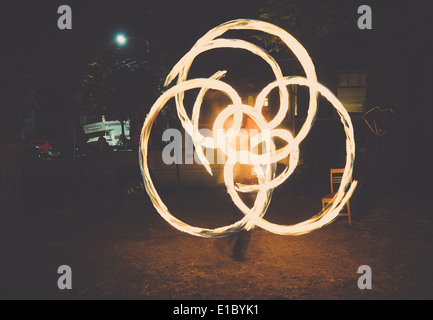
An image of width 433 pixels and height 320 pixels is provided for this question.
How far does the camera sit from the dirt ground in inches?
195

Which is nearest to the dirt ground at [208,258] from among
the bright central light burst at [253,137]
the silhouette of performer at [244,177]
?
the silhouette of performer at [244,177]

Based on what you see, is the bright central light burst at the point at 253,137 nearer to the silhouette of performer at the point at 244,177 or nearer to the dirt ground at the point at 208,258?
the silhouette of performer at the point at 244,177

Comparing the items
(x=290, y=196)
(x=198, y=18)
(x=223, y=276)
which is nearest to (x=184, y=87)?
(x=223, y=276)

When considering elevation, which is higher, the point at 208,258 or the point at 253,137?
the point at 253,137

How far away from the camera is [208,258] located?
20.3ft

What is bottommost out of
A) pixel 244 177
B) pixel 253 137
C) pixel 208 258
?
pixel 208 258

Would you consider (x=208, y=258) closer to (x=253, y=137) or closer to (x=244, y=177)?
(x=244, y=177)

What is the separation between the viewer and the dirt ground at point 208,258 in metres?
4.95

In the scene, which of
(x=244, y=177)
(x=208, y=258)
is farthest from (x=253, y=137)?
(x=208, y=258)

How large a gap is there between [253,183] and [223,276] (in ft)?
5.65

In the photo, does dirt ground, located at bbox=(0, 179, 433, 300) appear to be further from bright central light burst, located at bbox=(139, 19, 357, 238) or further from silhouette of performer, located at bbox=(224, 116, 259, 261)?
bright central light burst, located at bbox=(139, 19, 357, 238)

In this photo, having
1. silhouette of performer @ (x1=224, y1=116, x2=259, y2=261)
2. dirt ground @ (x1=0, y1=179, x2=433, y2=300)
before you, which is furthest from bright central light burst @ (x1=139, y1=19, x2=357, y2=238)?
dirt ground @ (x1=0, y1=179, x2=433, y2=300)

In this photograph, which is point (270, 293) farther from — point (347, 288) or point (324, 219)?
point (324, 219)
